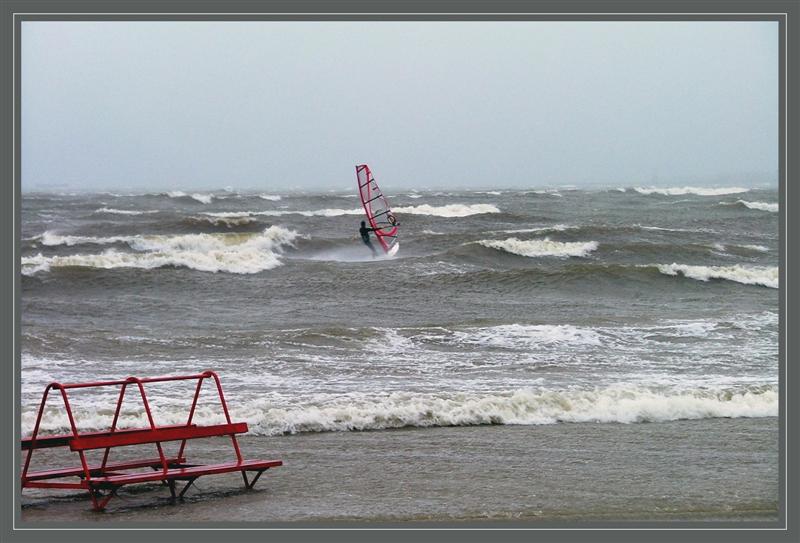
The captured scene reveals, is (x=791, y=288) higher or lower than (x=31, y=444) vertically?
higher

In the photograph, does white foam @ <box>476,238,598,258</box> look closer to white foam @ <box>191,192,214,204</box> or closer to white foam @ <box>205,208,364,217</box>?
white foam @ <box>205,208,364,217</box>

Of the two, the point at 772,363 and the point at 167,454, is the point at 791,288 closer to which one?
the point at 167,454

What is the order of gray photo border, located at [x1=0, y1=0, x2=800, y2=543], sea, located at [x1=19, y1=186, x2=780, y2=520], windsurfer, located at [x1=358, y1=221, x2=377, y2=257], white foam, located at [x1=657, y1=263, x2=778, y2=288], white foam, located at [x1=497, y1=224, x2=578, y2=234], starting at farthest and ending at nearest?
white foam, located at [x1=497, y1=224, x2=578, y2=234]
white foam, located at [x1=657, y1=263, x2=778, y2=288]
windsurfer, located at [x1=358, y1=221, x2=377, y2=257]
sea, located at [x1=19, y1=186, x2=780, y2=520]
gray photo border, located at [x1=0, y1=0, x2=800, y2=543]

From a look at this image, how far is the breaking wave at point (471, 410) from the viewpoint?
7.59m

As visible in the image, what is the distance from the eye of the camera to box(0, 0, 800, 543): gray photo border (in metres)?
4.45

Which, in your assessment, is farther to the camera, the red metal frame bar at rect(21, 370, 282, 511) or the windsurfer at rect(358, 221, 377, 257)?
the windsurfer at rect(358, 221, 377, 257)

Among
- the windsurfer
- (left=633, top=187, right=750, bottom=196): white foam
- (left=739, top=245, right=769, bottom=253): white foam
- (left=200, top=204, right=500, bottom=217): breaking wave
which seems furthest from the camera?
(left=633, top=187, right=750, bottom=196): white foam

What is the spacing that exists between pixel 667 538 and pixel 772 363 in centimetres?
593

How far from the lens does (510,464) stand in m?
6.47

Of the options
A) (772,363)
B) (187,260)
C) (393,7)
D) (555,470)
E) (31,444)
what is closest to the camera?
(393,7)

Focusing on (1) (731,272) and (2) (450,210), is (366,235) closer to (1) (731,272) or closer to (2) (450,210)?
(1) (731,272)

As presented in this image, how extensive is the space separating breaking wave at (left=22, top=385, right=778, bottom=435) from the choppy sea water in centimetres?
2

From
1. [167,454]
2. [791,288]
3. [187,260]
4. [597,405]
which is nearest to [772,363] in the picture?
[597,405]

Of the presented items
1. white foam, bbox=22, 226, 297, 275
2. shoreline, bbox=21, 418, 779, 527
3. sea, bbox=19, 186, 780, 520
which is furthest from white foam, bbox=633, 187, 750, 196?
shoreline, bbox=21, 418, 779, 527
